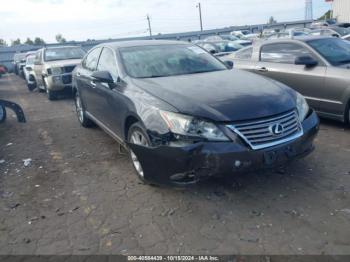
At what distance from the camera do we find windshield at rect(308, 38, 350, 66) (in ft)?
18.7

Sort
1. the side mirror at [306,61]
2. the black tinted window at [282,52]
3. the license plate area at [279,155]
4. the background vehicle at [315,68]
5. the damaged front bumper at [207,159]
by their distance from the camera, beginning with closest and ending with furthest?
the damaged front bumper at [207,159], the license plate area at [279,155], the background vehicle at [315,68], the side mirror at [306,61], the black tinted window at [282,52]

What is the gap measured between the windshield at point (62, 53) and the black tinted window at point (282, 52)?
23.2 ft

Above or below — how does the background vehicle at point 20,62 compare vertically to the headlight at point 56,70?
below

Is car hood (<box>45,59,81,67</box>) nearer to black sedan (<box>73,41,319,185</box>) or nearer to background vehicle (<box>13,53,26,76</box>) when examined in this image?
black sedan (<box>73,41,319,185</box>)

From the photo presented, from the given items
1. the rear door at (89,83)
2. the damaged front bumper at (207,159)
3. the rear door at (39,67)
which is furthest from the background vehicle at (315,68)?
the rear door at (39,67)

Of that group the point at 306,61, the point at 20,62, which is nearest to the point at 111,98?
the point at 306,61

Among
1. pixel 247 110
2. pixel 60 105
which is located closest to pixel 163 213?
pixel 247 110

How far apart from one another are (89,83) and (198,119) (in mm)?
2924

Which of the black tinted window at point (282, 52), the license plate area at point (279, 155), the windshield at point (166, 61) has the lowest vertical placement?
the license plate area at point (279, 155)

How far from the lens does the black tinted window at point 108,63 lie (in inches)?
180

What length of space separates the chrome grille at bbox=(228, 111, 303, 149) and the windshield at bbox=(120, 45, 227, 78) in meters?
1.52

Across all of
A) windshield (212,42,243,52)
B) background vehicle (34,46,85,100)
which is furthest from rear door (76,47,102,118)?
windshield (212,42,243,52)

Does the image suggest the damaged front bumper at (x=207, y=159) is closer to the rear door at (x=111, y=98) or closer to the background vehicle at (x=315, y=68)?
the rear door at (x=111, y=98)

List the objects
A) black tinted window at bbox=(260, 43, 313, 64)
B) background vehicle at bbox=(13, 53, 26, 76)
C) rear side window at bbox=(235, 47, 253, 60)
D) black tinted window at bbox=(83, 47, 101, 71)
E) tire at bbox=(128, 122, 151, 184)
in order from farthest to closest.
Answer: background vehicle at bbox=(13, 53, 26, 76)
rear side window at bbox=(235, 47, 253, 60)
black tinted window at bbox=(260, 43, 313, 64)
black tinted window at bbox=(83, 47, 101, 71)
tire at bbox=(128, 122, 151, 184)
